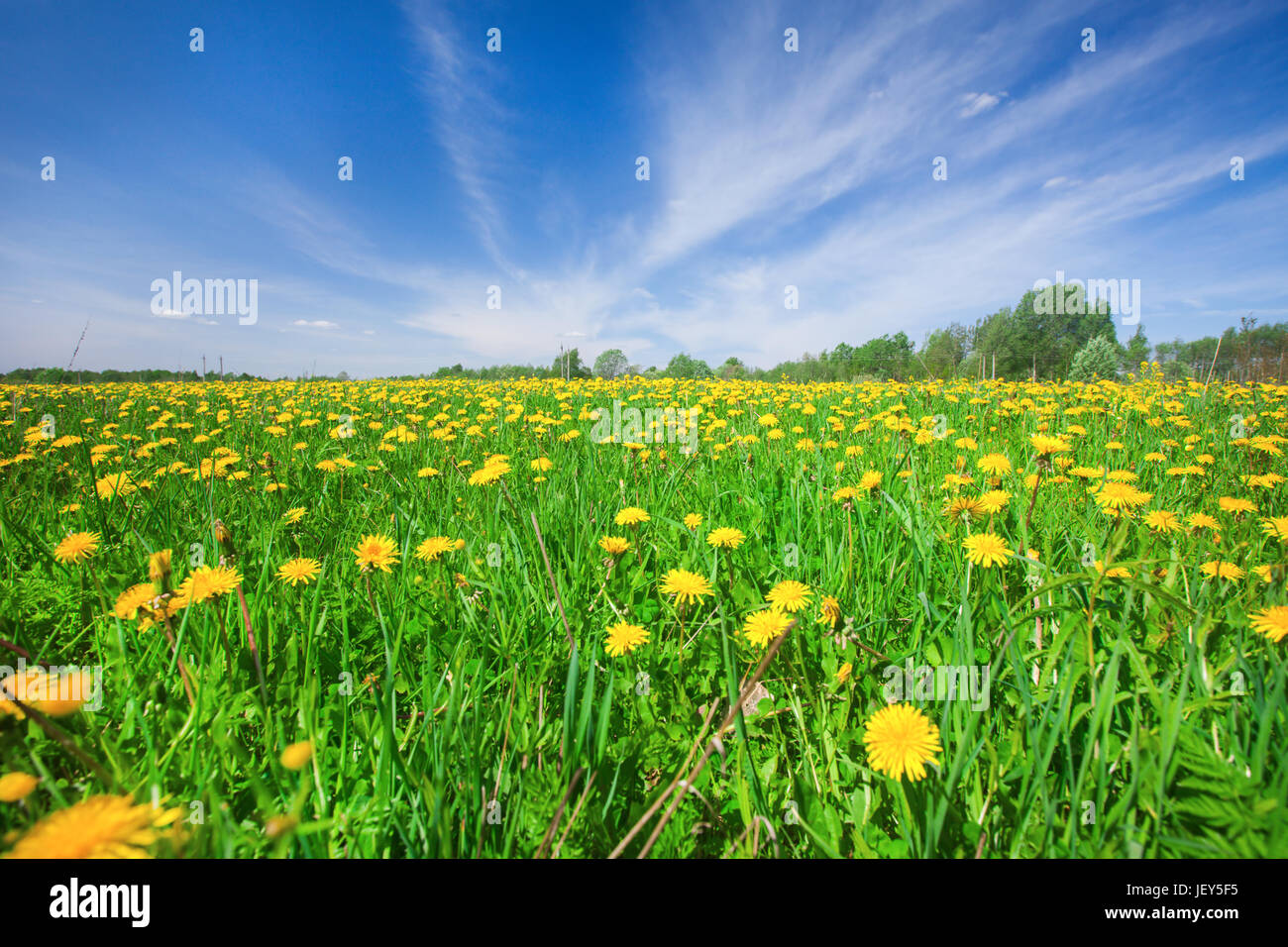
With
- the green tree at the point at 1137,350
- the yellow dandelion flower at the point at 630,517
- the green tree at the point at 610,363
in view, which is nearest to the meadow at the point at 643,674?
the yellow dandelion flower at the point at 630,517

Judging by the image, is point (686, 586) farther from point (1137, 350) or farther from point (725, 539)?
Answer: point (1137, 350)

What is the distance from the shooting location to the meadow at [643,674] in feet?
2.57

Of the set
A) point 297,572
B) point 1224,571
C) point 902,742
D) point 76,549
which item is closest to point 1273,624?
point 1224,571

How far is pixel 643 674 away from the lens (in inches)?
47.2

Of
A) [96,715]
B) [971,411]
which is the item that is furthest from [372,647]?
[971,411]

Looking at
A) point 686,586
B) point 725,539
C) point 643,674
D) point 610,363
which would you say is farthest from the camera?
point 610,363

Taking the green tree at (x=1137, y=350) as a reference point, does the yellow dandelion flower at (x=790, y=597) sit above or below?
below

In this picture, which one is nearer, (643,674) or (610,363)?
(643,674)

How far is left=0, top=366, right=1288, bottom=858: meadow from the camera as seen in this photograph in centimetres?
78

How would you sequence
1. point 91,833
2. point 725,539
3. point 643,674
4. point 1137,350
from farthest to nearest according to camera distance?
point 1137,350, point 725,539, point 643,674, point 91,833

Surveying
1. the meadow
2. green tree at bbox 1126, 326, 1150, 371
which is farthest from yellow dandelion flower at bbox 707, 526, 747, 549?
green tree at bbox 1126, 326, 1150, 371

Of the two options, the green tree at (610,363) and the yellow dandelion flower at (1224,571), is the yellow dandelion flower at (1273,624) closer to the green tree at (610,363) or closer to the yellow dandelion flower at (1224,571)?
the yellow dandelion flower at (1224,571)

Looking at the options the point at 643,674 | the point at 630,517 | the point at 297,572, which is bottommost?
the point at 643,674
